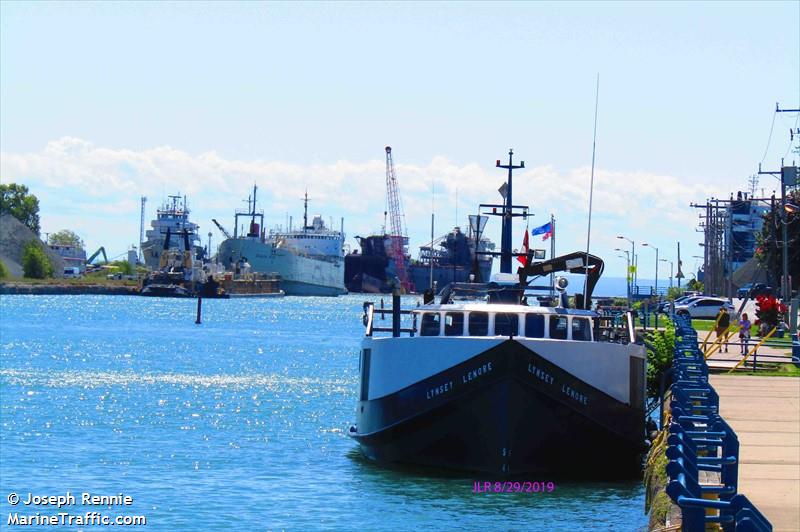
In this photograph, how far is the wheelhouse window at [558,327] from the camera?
23.9 meters

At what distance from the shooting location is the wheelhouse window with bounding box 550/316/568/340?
2391 centimetres

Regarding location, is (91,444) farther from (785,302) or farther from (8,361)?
(785,302)

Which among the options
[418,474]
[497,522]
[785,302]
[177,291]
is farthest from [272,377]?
[177,291]

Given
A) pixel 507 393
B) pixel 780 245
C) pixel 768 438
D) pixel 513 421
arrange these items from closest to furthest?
pixel 768 438
pixel 507 393
pixel 513 421
pixel 780 245

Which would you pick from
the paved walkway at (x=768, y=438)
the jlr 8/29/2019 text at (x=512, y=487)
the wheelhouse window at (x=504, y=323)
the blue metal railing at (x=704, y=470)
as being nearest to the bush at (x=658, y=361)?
the paved walkway at (x=768, y=438)

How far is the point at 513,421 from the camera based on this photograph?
22.1m

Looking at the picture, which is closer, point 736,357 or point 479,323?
point 479,323

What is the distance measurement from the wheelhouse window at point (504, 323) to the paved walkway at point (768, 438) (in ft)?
13.8

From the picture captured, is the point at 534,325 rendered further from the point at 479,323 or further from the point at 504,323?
the point at 479,323

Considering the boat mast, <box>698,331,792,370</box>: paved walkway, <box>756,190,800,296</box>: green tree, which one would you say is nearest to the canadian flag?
the boat mast

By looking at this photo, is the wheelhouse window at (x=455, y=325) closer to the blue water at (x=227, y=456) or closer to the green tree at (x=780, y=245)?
the blue water at (x=227, y=456)

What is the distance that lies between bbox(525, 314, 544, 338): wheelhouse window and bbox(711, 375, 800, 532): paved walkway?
12.3 feet

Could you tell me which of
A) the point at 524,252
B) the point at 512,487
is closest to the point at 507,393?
the point at 512,487

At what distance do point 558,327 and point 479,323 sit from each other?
59.5 inches
